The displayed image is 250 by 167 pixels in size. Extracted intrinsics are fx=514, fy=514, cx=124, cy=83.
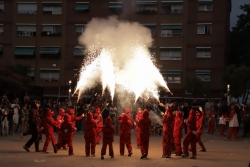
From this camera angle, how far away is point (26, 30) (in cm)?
5456

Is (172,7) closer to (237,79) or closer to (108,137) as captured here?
(237,79)

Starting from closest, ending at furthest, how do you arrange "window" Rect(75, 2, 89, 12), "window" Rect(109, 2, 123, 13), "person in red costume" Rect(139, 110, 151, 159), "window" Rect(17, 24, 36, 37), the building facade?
"person in red costume" Rect(139, 110, 151, 159) → "window" Rect(109, 2, 123, 13) → the building facade → "window" Rect(75, 2, 89, 12) → "window" Rect(17, 24, 36, 37)

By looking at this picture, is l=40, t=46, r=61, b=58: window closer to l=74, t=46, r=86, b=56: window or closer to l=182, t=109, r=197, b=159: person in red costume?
l=74, t=46, r=86, b=56: window

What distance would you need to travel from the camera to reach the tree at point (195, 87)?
47.8m

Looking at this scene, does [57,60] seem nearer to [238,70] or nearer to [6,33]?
[6,33]

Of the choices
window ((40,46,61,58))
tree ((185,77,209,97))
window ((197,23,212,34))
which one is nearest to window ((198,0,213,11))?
window ((197,23,212,34))

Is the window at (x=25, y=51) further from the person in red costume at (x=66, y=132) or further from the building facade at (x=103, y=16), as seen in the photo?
the person in red costume at (x=66, y=132)

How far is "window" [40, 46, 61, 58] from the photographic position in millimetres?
54188

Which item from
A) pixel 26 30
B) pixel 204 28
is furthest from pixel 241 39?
pixel 26 30

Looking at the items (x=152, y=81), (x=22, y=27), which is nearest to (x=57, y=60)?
(x=22, y=27)

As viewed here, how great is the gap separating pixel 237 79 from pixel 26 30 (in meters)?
23.3

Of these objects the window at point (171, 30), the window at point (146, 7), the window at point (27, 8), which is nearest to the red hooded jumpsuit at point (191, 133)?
the window at point (146, 7)

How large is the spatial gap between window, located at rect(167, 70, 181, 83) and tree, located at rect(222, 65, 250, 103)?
8.07m

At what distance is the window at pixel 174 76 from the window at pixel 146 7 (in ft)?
20.9
